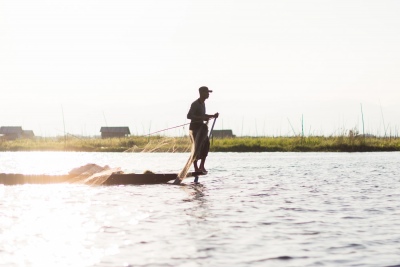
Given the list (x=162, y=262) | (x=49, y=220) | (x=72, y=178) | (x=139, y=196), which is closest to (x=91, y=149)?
(x=72, y=178)

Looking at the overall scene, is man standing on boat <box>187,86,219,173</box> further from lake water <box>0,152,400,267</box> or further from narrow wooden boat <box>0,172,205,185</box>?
lake water <box>0,152,400,267</box>

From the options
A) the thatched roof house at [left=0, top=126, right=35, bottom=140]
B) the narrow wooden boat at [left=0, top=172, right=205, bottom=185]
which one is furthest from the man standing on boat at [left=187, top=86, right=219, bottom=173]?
the thatched roof house at [left=0, top=126, right=35, bottom=140]

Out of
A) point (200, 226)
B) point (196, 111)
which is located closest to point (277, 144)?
point (196, 111)

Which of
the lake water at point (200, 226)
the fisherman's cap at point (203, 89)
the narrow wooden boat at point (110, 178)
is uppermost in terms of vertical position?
the fisherman's cap at point (203, 89)

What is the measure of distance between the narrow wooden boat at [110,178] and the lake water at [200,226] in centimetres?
93

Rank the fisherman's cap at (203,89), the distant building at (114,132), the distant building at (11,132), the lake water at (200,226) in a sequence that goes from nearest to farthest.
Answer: the lake water at (200,226) → the fisherman's cap at (203,89) → the distant building at (114,132) → the distant building at (11,132)

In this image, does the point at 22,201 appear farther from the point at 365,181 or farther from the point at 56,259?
the point at 365,181

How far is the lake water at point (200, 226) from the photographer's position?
6.28 m

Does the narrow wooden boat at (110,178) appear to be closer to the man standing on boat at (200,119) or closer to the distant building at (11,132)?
the man standing on boat at (200,119)

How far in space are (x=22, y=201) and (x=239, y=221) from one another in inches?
184

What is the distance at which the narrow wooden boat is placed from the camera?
14.5 metres

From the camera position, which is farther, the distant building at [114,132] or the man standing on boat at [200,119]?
the distant building at [114,132]

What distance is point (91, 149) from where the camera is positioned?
49.2 m

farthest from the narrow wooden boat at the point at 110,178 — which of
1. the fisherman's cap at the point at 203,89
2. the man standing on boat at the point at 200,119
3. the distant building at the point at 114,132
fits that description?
the distant building at the point at 114,132
